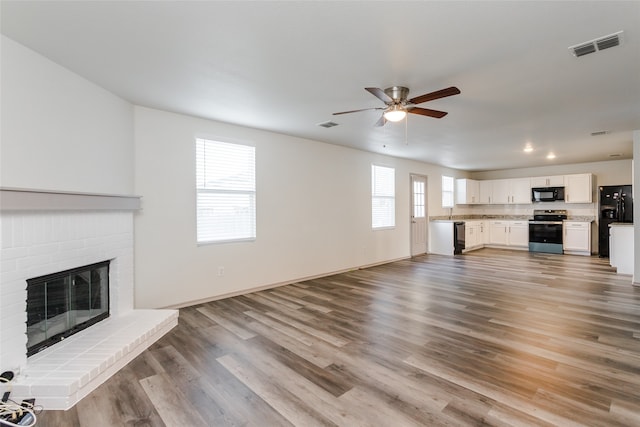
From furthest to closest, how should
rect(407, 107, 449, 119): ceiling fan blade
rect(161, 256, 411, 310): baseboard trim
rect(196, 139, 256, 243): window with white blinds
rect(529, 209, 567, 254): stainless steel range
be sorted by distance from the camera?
1. rect(529, 209, 567, 254): stainless steel range
2. rect(196, 139, 256, 243): window with white blinds
3. rect(161, 256, 411, 310): baseboard trim
4. rect(407, 107, 449, 119): ceiling fan blade

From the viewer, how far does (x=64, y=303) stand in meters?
2.71

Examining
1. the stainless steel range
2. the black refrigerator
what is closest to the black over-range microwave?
the stainless steel range

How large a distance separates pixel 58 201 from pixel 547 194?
1053 cm

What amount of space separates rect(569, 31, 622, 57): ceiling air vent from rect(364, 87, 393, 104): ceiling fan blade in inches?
55.6

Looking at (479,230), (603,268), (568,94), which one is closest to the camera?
(568,94)

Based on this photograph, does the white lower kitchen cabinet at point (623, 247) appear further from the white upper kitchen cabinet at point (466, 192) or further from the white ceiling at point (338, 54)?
the white upper kitchen cabinet at point (466, 192)

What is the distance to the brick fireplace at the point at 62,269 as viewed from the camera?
2.09 meters

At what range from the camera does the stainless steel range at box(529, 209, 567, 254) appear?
8172mm

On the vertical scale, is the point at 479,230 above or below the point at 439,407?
above

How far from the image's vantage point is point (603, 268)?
6141mm

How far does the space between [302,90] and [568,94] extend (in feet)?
9.48

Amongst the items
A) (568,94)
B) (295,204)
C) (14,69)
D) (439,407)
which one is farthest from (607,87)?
(14,69)

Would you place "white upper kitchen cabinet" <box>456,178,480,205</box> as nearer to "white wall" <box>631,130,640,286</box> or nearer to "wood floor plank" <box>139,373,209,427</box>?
"white wall" <box>631,130,640,286</box>

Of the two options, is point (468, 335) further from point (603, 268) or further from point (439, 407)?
point (603, 268)
